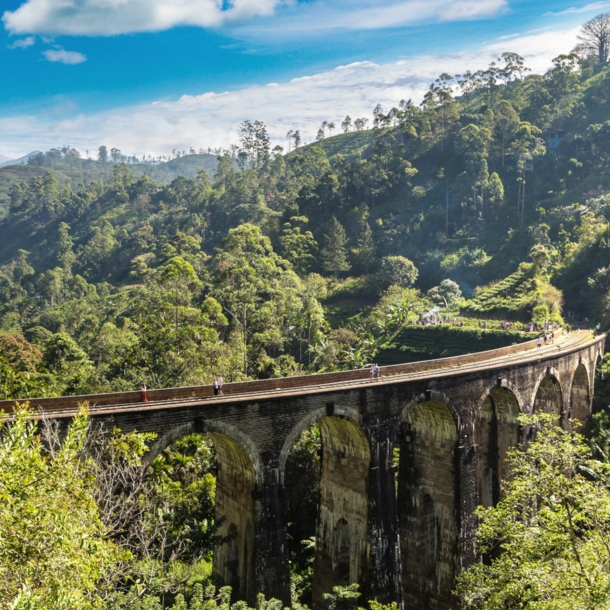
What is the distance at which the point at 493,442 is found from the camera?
27.3 m

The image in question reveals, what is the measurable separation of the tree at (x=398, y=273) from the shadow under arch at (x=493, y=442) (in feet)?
115

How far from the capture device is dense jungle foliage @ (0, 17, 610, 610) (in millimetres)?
11063

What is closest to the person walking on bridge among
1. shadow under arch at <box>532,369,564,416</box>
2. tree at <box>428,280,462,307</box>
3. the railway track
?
the railway track

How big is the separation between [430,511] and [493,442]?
691 cm

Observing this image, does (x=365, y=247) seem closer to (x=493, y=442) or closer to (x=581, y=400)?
(x=581, y=400)

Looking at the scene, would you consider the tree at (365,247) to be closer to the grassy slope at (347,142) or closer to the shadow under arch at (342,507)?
the shadow under arch at (342,507)

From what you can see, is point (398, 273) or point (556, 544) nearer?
point (556, 544)

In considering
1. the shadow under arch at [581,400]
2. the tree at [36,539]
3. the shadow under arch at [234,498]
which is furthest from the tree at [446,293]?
the tree at [36,539]

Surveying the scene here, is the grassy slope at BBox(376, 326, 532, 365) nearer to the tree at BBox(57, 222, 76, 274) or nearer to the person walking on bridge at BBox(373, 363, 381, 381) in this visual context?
the person walking on bridge at BBox(373, 363, 381, 381)

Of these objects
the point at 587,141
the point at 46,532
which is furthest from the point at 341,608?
the point at 587,141

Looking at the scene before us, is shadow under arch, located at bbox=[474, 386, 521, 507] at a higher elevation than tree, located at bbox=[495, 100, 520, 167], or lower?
lower

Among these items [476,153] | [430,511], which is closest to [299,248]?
[476,153]

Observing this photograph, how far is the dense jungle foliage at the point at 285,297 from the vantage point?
11.1 metres

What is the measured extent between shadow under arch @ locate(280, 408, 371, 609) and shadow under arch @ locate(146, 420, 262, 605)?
255 cm
